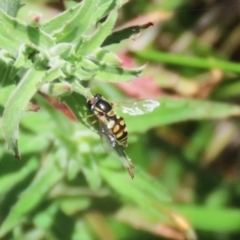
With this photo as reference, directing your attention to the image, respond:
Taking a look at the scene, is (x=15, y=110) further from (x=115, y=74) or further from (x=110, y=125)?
(x=110, y=125)

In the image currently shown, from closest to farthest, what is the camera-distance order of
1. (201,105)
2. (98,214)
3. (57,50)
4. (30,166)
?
(57,50) < (30,166) < (201,105) < (98,214)

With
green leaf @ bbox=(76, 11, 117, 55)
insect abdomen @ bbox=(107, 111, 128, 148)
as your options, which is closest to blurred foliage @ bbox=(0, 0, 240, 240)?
green leaf @ bbox=(76, 11, 117, 55)

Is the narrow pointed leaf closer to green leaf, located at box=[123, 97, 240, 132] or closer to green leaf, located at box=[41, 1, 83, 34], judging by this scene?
green leaf, located at box=[41, 1, 83, 34]

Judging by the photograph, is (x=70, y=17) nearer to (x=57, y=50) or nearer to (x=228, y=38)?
(x=57, y=50)

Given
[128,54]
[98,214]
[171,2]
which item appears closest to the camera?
[98,214]

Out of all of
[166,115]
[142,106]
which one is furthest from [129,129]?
[142,106]

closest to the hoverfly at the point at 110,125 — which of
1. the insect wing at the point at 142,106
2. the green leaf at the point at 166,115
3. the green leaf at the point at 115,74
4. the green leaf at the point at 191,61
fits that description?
the insect wing at the point at 142,106

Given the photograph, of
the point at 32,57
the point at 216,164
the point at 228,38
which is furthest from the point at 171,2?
the point at 32,57
